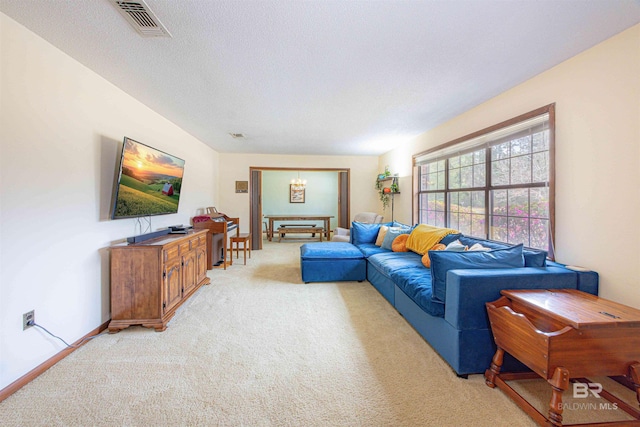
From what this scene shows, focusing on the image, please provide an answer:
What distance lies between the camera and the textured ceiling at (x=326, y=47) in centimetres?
157

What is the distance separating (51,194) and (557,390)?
3.45 meters

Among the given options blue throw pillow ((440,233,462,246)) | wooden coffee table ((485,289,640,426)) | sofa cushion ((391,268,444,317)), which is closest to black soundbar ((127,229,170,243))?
sofa cushion ((391,268,444,317))

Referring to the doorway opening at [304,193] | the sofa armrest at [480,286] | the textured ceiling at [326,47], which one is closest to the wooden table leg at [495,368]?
the sofa armrest at [480,286]

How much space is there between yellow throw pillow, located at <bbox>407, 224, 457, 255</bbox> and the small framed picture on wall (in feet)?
19.1

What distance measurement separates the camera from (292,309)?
295 cm

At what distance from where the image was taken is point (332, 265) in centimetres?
386

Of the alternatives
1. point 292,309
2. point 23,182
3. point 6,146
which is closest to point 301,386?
point 292,309

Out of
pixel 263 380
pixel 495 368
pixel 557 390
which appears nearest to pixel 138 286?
pixel 263 380

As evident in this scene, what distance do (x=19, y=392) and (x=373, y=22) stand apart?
326 centimetres

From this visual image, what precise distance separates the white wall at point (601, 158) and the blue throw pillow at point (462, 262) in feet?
1.66

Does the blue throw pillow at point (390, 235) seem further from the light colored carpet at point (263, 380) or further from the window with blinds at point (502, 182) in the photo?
the light colored carpet at point (263, 380)

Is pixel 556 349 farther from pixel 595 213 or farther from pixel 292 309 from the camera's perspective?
pixel 292 309

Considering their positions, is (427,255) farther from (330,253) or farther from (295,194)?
(295,194)

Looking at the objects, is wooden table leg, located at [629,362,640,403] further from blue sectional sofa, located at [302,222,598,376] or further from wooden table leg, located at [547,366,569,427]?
blue sectional sofa, located at [302,222,598,376]
